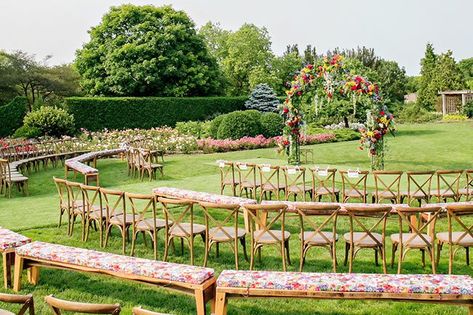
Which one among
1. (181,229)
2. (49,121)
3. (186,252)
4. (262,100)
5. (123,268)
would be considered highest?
(262,100)

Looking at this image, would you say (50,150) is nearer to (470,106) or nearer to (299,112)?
(299,112)

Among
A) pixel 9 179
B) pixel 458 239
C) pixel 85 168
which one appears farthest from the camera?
pixel 85 168

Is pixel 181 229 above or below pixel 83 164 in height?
below

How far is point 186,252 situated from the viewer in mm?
8234

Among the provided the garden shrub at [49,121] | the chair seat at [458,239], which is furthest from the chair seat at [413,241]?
the garden shrub at [49,121]

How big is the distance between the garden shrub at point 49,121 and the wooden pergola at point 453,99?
32712 mm

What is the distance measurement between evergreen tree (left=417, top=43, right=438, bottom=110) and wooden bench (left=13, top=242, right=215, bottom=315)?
48022 mm

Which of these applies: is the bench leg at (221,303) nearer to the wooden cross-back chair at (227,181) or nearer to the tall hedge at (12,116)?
the wooden cross-back chair at (227,181)

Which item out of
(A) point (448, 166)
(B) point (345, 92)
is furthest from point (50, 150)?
(A) point (448, 166)

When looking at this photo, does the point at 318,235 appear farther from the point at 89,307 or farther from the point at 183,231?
the point at 89,307

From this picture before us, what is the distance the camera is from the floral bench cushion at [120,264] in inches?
219

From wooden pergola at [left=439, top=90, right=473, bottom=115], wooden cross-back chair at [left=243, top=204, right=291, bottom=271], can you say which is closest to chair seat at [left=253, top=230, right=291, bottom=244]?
wooden cross-back chair at [left=243, top=204, right=291, bottom=271]

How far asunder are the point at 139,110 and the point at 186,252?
25.9m

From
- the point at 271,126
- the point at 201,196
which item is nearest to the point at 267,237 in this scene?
the point at 201,196
